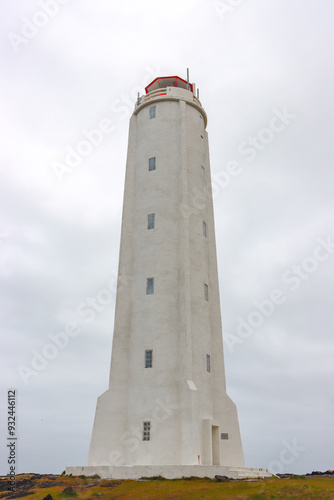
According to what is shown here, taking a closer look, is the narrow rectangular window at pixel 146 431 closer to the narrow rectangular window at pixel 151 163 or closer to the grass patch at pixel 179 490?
the grass patch at pixel 179 490

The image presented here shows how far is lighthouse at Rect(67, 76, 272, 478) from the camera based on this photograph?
30094mm

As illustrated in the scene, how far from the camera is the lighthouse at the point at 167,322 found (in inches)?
1185

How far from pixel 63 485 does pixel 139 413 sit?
673 centimetres

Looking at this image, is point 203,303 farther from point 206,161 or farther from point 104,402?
point 206,161

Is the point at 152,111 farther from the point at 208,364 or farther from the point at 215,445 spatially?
the point at 215,445

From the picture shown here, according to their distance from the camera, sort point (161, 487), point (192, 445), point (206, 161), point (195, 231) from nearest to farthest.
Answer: point (161, 487), point (192, 445), point (195, 231), point (206, 161)

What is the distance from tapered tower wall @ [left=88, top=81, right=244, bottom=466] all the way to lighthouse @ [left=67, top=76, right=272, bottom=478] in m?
0.08

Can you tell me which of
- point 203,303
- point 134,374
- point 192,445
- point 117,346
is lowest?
point 192,445

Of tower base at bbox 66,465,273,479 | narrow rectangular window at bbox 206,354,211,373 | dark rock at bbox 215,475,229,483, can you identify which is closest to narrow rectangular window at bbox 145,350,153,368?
narrow rectangular window at bbox 206,354,211,373

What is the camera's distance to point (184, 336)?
32.4 metres

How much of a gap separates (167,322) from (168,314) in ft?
2.00

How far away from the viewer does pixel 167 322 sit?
33312 millimetres

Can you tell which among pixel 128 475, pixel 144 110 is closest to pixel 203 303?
pixel 128 475

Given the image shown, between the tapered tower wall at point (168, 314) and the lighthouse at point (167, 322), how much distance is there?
0.26 ft
